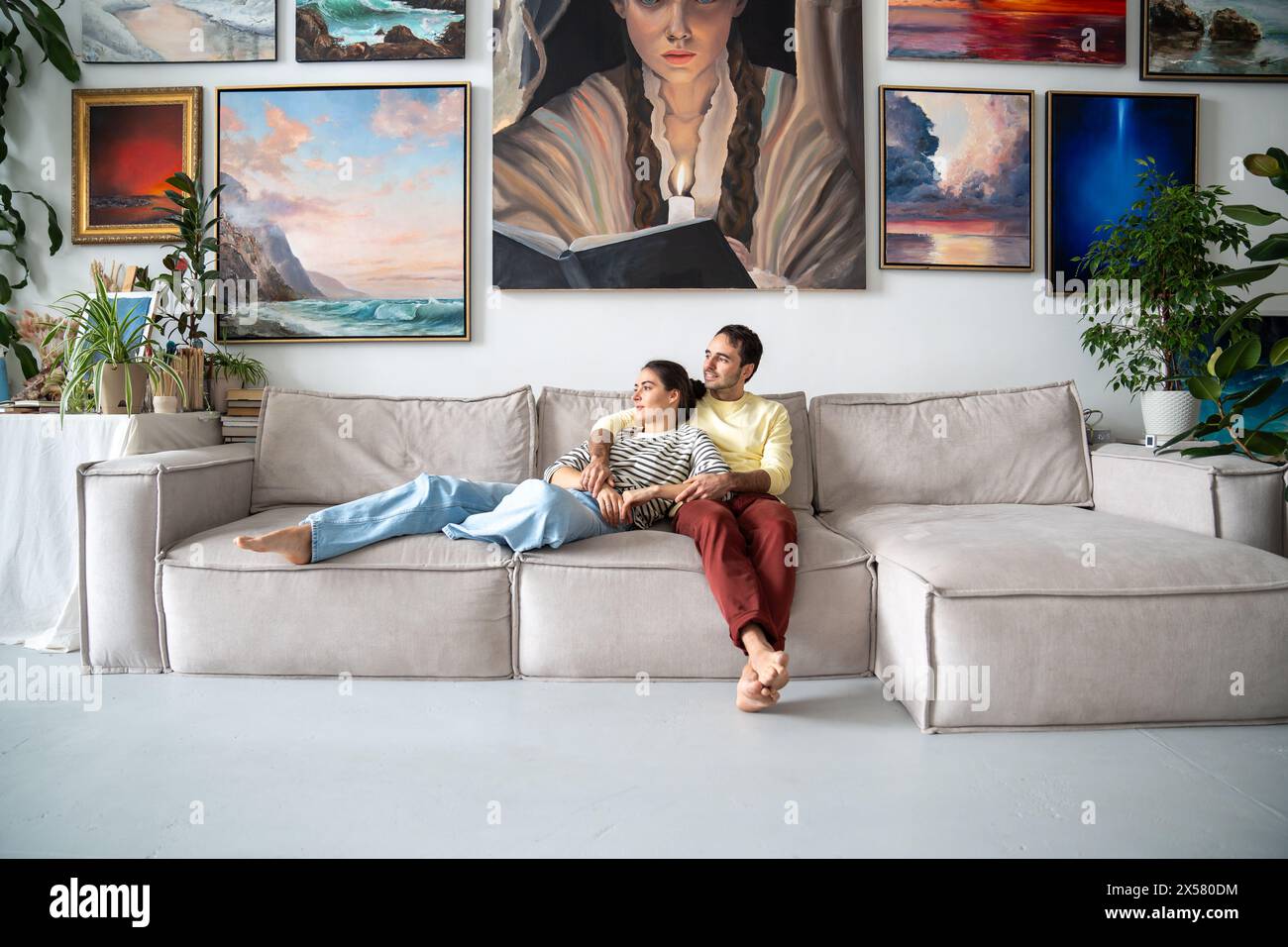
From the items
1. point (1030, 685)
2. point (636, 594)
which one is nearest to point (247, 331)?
point (636, 594)

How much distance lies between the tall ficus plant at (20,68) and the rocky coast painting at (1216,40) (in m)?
4.17

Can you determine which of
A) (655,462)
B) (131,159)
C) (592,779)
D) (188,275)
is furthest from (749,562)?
(131,159)

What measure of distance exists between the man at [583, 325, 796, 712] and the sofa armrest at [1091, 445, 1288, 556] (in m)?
1.08

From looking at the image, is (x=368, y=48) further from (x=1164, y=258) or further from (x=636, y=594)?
(x=1164, y=258)

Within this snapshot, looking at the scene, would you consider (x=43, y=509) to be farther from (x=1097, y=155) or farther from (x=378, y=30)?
(x=1097, y=155)

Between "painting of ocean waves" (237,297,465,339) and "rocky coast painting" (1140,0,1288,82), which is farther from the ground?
"rocky coast painting" (1140,0,1288,82)

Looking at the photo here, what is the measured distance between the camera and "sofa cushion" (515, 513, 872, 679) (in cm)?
207

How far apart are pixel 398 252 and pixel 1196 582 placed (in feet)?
9.16

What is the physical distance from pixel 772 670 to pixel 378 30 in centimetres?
284

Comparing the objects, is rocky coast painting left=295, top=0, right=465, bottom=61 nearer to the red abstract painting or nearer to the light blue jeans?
the red abstract painting

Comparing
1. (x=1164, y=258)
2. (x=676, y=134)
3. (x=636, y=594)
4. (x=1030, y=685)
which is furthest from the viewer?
(x=676, y=134)

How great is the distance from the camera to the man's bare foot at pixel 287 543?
2.03 meters

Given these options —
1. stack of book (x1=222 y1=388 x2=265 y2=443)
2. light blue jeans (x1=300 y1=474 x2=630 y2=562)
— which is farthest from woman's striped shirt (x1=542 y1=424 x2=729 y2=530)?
stack of book (x1=222 y1=388 x2=265 y2=443)

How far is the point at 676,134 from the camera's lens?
10.1 ft
